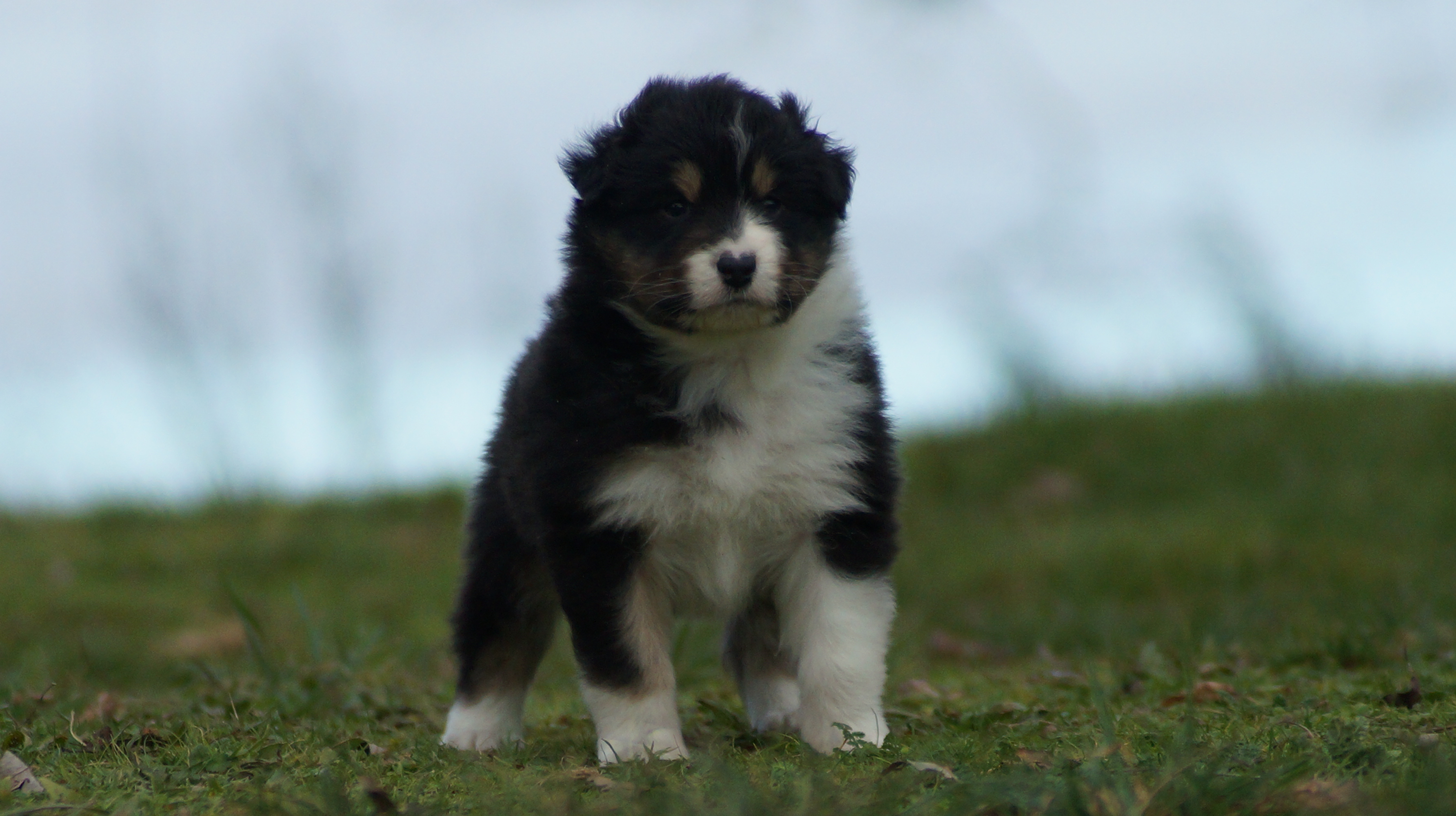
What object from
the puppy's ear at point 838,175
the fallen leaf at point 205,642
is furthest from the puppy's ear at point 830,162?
the fallen leaf at point 205,642

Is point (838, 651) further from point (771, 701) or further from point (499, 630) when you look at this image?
point (499, 630)

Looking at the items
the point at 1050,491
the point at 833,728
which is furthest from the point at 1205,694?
the point at 1050,491

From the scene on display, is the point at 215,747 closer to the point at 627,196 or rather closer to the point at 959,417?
the point at 627,196

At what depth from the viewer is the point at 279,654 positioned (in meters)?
5.21

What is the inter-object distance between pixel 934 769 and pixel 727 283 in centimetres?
133

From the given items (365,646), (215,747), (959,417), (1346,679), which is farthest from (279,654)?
(959,417)

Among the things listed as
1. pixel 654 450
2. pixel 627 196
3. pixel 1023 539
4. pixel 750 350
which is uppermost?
pixel 627 196

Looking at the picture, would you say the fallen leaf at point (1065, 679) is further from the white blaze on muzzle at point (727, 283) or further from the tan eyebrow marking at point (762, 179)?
the tan eyebrow marking at point (762, 179)

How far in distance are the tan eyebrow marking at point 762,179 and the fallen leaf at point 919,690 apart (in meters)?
1.85

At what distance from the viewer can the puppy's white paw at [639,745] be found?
349cm

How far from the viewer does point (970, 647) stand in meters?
6.41

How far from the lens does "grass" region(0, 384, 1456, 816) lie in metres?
2.76

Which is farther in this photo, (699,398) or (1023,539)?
(1023,539)

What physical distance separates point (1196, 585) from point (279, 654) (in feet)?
16.3
